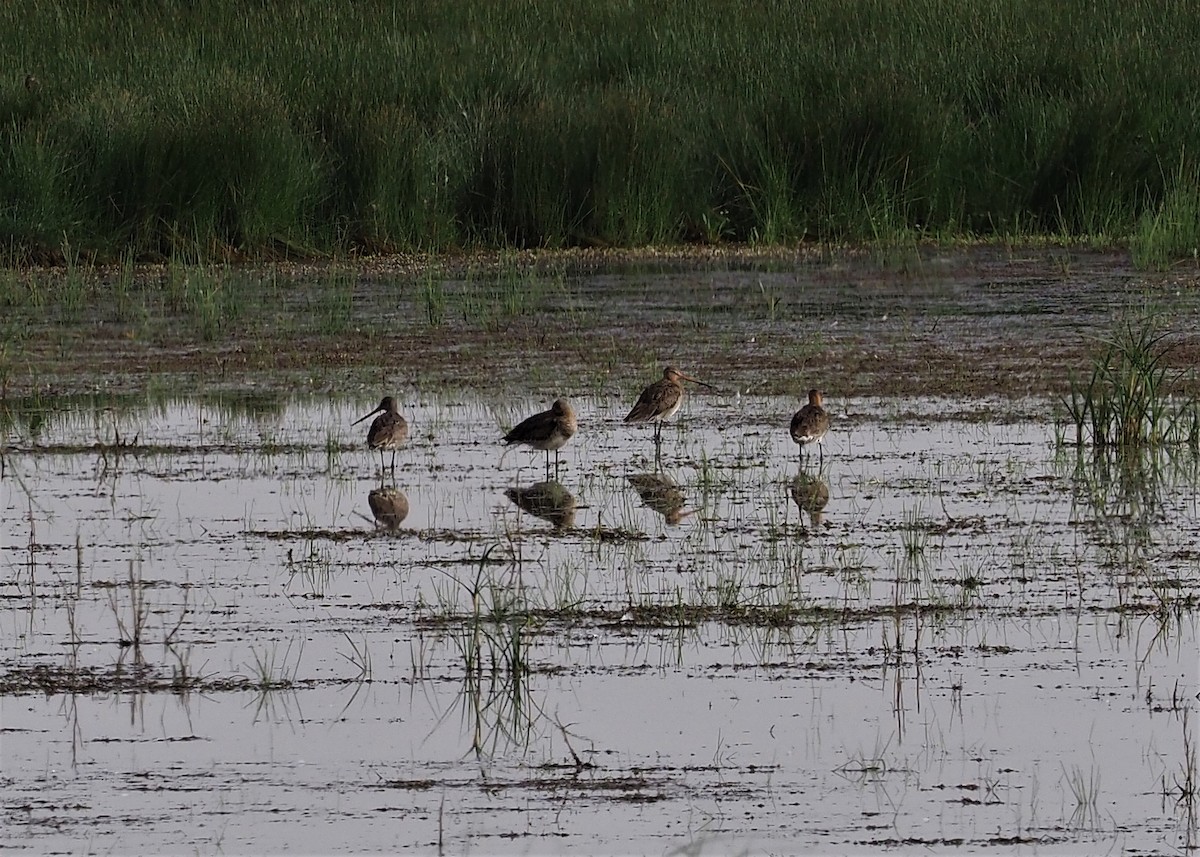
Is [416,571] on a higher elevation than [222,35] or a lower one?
lower

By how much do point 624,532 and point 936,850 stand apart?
327 cm

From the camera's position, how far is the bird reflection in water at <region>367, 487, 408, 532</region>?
7836 mm

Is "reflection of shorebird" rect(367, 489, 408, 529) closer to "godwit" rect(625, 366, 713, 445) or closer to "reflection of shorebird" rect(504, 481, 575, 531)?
"reflection of shorebird" rect(504, 481, 575, 531)

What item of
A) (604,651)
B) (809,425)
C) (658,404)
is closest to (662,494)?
(809,425)

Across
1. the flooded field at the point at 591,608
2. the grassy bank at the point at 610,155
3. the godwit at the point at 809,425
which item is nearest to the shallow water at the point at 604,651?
the flooded field at the point at 591,608

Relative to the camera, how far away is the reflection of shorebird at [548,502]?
7.92m

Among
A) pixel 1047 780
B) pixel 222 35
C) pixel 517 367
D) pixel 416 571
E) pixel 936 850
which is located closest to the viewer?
pixel 936 850

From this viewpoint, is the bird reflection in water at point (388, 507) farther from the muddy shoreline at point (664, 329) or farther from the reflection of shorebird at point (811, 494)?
the muddy shoreline at point (664, 329)

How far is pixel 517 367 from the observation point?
11.6 metres

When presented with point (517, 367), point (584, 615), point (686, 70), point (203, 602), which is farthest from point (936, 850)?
point (686, 70)

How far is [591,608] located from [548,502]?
1.87 metres

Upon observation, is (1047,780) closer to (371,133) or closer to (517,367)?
(517,367)

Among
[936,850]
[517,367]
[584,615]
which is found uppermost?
[517,367]

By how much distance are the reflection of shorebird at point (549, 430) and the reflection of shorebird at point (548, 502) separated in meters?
0.27
